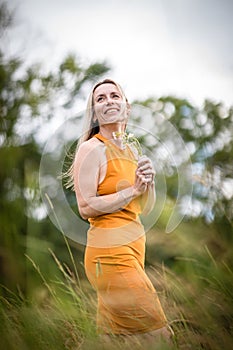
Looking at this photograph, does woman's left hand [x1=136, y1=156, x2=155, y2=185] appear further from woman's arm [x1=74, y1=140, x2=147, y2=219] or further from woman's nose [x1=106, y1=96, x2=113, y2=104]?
woman's nose [x1=106, y1=96, x2=113, y2=104]

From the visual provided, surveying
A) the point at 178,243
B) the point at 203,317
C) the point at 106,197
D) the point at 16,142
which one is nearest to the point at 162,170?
the point at 106,197

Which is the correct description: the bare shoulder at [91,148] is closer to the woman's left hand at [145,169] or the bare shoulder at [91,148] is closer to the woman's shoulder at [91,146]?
the woman's shoulder at [91,146]

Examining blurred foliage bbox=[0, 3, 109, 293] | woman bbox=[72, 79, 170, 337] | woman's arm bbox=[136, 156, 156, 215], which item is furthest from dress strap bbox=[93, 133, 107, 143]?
blurred foliage bbox=[0, 3, 109, 293]

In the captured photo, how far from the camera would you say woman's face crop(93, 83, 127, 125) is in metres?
1.27

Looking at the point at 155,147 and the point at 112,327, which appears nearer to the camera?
the point at 112,327

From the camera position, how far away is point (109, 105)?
128cm

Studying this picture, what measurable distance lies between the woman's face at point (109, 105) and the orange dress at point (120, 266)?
0.19 ft

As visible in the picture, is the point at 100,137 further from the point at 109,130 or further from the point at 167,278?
the point at 167,278

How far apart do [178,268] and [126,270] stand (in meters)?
0.70

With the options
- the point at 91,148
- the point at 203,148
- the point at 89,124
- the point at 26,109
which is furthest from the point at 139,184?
the point at 26,109

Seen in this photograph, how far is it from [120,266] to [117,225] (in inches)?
3.2

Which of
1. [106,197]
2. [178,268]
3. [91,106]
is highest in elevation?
[91,106]

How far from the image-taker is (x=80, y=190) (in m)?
1.22

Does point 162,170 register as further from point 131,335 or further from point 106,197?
point 131,335
